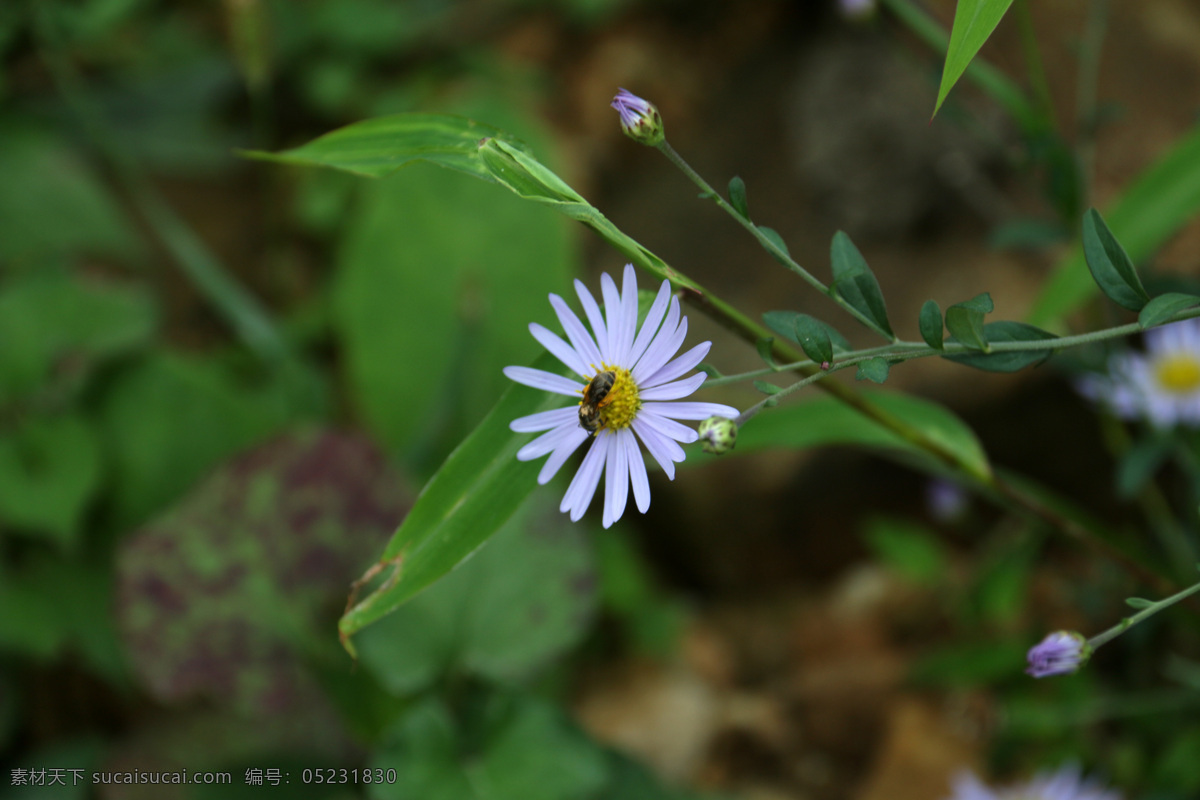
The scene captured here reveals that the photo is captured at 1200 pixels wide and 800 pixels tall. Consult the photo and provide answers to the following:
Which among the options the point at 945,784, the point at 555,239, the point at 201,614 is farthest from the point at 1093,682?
the point at 201,614

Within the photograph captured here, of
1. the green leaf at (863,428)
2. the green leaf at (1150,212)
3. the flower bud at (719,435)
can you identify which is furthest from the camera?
the green leaf at (1150,212)

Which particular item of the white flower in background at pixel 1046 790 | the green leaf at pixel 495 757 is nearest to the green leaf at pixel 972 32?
the green leaf at pixel 495 757

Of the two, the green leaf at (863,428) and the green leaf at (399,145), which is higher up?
the green leaf at (399,145)

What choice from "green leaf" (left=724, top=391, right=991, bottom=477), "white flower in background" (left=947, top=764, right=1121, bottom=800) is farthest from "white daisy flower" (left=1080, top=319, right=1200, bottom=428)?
"white flower in background" (left=947, top=764, right=1121, bottom=800)

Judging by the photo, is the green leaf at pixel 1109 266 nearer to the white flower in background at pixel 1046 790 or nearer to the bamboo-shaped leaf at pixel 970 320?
the bamboo-shaped leaf at pixel 970 320

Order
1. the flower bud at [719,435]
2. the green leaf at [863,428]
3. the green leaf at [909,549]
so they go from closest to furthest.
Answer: the flower bud at [719,435], the green leaf at [863,428], the green leaf at [909,549]

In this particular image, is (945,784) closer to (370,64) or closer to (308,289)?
(308,289)
